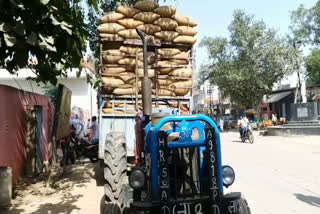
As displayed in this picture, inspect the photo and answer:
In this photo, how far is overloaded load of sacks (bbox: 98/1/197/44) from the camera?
7.25 m

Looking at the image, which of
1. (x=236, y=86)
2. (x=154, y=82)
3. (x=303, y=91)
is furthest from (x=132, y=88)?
(x=303, y=91)

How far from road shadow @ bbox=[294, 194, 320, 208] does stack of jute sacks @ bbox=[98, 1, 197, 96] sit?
3.33 m

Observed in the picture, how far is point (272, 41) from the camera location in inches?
1182

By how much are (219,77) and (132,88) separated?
25.4 m

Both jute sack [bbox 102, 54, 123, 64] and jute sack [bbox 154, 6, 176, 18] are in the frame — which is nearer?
jute sack [bbox 102, 54, 123, 64]

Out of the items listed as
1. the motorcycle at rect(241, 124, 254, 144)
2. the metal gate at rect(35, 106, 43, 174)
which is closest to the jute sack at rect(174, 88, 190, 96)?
the metal gate at rect(35, 106, 43, 174)

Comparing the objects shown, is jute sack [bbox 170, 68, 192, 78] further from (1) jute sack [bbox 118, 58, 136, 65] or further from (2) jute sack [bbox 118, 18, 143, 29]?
(2) jute sack [bbox 118, 18, 143, 29]

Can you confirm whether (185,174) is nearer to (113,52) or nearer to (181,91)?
(181,91)

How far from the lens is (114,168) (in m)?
5.13

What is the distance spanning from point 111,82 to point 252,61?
24808mm

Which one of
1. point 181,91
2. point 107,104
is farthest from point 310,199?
point 107,104

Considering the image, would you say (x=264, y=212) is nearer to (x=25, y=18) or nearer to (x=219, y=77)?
(x=25, y=18)

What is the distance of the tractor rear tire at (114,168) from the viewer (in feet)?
16.2

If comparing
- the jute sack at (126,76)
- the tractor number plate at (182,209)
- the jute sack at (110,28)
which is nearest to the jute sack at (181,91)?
the jute sack at (126,76)
